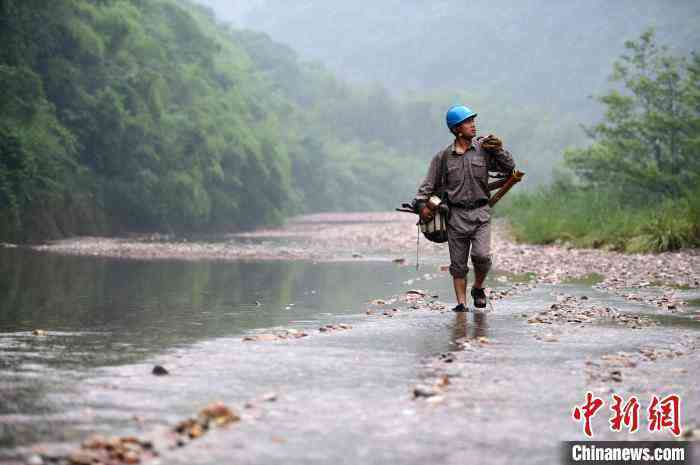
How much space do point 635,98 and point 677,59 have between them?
6.13 feet

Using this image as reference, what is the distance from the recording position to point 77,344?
26.2ft

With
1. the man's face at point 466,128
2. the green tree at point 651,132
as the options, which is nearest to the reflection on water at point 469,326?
the man's face at point 466,128

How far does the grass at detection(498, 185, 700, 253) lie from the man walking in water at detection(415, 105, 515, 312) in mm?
10051

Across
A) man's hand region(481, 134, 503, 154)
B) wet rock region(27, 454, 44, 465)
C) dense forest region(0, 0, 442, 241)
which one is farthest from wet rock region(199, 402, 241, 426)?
dense forest region(0, 0, 442, 241)

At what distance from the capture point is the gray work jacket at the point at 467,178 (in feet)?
34.5

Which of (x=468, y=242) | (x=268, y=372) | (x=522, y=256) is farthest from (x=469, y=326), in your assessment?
(x=522, y=256)

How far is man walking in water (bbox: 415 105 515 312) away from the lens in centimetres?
1051

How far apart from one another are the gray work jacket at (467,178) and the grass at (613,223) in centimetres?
1009

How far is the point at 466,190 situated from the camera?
34.5ft

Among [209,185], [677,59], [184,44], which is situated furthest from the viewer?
[184,44]

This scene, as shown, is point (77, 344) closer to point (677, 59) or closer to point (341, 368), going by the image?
point (341, 368)

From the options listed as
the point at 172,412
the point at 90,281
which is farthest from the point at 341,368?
the point at 90,281

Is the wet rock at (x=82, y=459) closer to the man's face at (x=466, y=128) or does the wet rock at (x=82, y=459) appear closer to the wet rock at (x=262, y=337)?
the wet rock at (x=262, y=337)

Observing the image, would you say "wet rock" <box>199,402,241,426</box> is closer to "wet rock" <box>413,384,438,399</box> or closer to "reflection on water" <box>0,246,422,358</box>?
"wet rock" <box>413,384,438,399</box>
